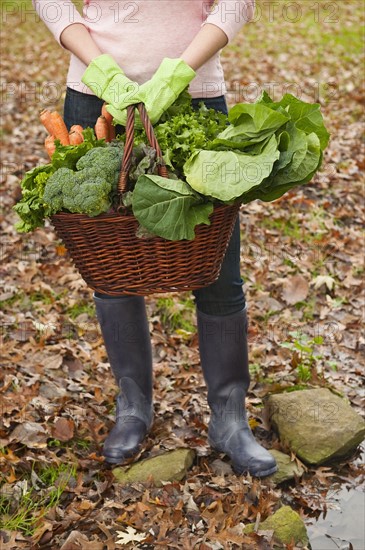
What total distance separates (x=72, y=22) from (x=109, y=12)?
0.15m

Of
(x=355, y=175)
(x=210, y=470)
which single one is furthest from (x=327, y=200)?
(x=210, y=470)

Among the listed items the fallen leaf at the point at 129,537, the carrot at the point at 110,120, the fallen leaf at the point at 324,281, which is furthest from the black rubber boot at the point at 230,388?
the fallen leaf at the point at 324,281

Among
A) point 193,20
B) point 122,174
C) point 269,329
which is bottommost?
point 269,329

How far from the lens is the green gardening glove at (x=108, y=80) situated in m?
2.40

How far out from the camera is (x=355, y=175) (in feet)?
Answer: 21.1

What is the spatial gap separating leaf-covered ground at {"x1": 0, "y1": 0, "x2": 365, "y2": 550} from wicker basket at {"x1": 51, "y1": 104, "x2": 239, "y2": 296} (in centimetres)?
97

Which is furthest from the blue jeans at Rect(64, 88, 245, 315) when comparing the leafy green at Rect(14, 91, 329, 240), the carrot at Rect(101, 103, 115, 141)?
the leafy green at Rect(14, 91, 329, 240)

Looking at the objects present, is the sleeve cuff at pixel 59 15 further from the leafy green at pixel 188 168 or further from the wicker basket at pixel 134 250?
the wicker basket at pixel 134 250

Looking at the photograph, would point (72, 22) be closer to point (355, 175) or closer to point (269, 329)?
point (269, 329)

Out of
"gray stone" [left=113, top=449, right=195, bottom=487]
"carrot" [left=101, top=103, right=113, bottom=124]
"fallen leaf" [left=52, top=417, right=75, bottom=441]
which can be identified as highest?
"carrot" [left=101, top=103, right=113, bottom=124]

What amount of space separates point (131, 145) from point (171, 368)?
1.98 m

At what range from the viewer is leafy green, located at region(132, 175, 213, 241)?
7.24ft

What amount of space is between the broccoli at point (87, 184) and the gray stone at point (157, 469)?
4.20ft

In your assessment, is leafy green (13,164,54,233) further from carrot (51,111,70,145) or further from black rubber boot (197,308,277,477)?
black rubber boot (197,308,277,477)
